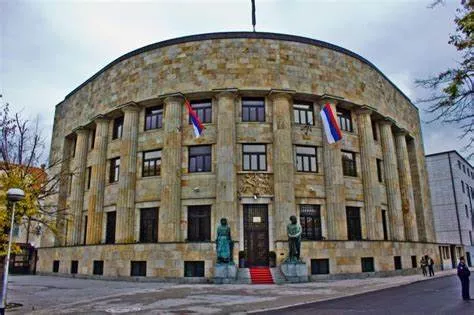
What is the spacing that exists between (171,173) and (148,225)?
4477mm

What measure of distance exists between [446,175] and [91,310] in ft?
166

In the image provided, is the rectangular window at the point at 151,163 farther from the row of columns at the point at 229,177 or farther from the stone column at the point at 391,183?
the stone column at the point at 391,183

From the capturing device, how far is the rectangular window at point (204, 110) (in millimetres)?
29984

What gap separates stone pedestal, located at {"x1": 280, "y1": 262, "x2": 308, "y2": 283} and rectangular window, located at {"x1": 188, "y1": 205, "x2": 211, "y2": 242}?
621 cm

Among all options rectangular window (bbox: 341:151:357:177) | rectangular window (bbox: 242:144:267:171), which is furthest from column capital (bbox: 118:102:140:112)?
rectangular window (bbox: 341:151:357:177)

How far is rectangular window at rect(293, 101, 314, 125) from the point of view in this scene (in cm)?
3045

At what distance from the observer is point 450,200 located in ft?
168

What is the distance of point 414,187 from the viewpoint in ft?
130

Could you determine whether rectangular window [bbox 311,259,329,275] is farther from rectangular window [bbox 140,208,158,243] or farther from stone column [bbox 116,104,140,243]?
stone column [bbox 116,104,140,243]

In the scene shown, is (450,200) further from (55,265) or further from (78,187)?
(55,265)

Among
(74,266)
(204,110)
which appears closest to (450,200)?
(204,110)

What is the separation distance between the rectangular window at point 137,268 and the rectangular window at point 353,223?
15.3 metres

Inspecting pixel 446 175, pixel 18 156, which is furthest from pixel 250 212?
pixel 446 175

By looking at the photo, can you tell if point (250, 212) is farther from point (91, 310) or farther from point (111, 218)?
point (91, 310)
